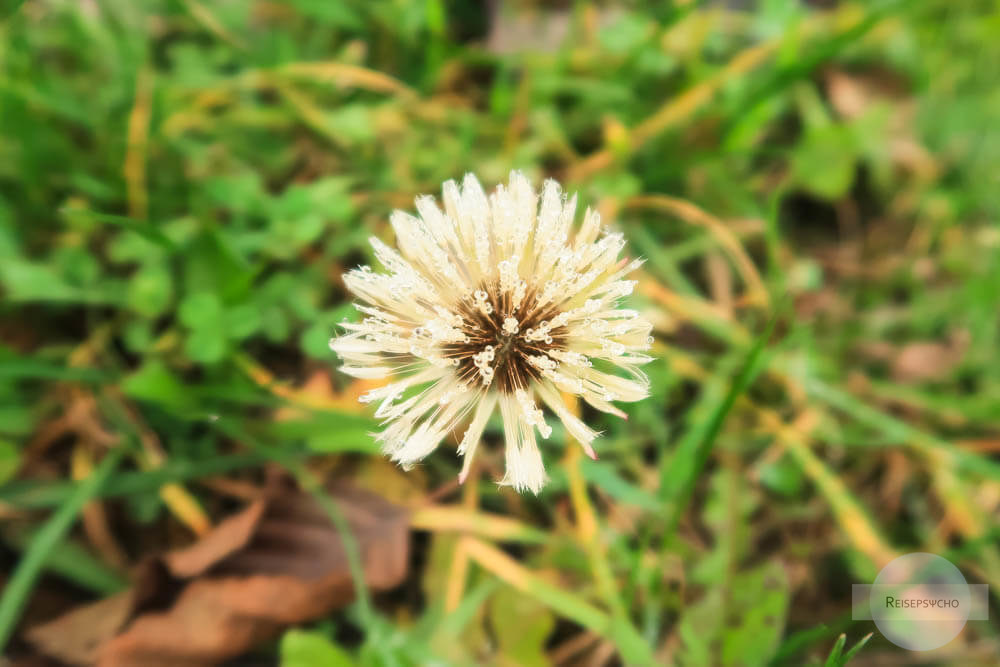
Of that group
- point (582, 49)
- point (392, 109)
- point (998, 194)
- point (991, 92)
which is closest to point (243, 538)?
point (392, 109)

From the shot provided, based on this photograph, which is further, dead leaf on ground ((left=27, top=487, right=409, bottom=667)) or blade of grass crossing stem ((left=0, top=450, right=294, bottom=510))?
blade of grass crossing stem ((left=0, top=450, right=294, bottom=510))

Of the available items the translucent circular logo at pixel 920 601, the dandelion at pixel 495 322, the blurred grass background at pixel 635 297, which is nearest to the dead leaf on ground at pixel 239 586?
the blurred grass background at pixel 635 297

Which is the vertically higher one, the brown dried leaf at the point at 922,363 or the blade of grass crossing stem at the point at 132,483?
the brown dried leaf at the point at 922,363

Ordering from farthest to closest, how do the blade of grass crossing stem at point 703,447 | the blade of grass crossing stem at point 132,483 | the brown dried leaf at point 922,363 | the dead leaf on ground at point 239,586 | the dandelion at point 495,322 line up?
the brown dried leaf at point 922,363
the blade of grass crossing stem at point 132,483
the dead leaf on ground at point 239,586
the blade of grass crossing stem at point 703,447
the dandelion at point 495,322

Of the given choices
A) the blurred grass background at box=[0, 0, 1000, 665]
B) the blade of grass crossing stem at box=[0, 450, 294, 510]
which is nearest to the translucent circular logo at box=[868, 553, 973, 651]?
the blurred grass background at box=[0, 0, 1000, 665]

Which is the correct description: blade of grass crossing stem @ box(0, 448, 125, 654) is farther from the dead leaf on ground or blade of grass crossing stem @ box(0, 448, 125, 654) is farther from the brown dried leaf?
the brown dried leaf

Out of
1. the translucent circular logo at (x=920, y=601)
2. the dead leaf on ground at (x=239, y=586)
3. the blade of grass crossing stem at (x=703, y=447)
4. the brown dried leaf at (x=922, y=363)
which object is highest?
the brown dried leaf at (x=922, y=363)

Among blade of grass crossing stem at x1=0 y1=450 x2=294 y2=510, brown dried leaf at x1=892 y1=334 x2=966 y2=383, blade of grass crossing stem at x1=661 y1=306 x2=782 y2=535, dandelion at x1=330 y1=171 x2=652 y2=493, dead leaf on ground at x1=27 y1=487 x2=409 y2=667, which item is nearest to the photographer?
dandelion at x1=330 y1=171 x2=652 y2=493

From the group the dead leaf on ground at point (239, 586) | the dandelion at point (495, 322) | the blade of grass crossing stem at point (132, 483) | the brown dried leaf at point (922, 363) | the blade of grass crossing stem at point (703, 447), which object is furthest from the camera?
the brown dried leaf at point (922, 363)

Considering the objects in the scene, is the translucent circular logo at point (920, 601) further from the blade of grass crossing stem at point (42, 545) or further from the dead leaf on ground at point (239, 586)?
the blade of grass crossing stem at point (42, 545)
